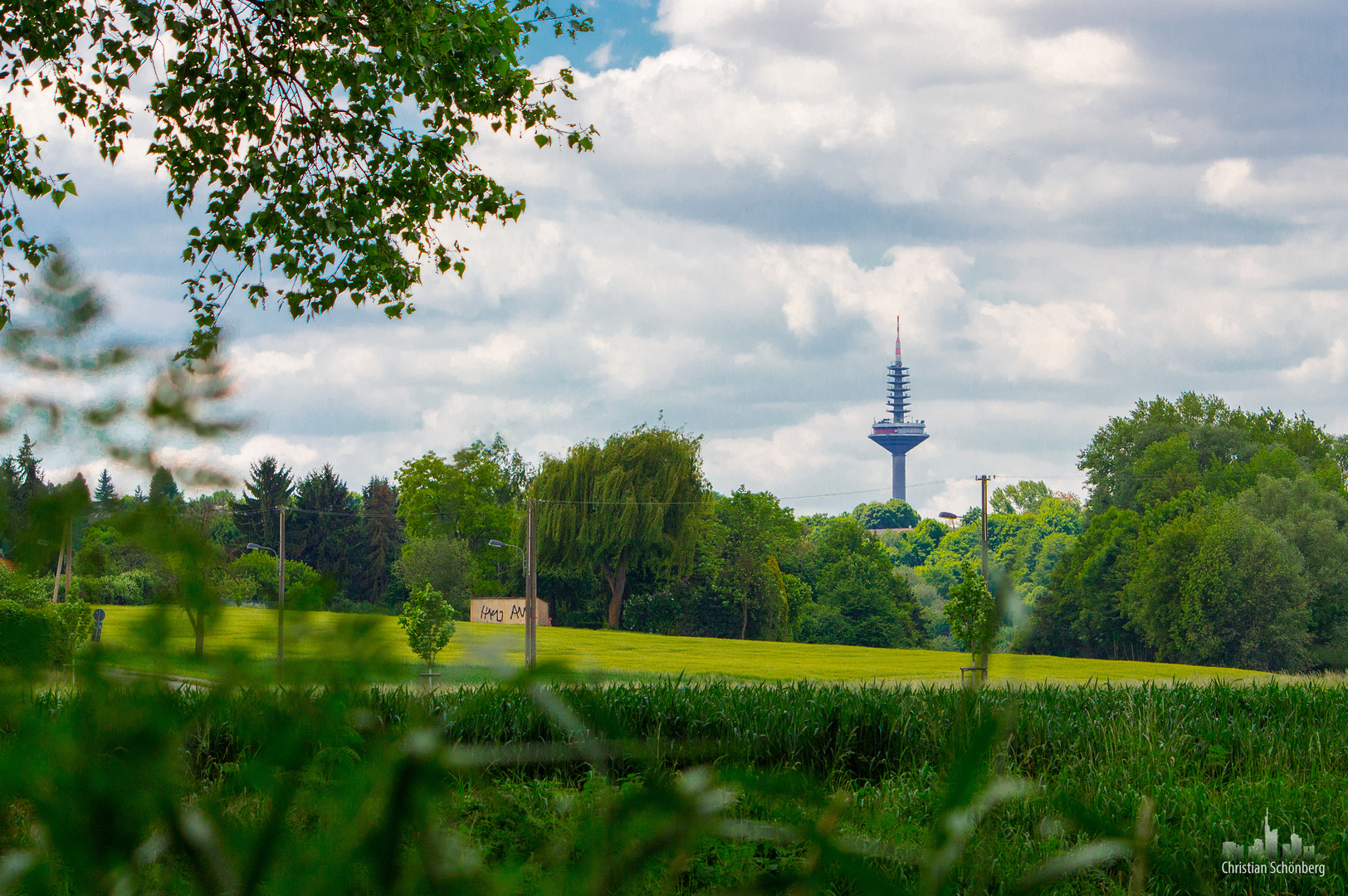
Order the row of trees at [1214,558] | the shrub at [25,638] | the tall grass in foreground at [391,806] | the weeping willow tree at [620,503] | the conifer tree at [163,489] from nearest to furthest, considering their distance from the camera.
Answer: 1. the tall grass in foreground at [391,806]
2. the shrub at [25,638]
3. the conifer tree at [163,489]
4. the row of trees at [1214,558]
5. the weeping willow tree at [620,503]

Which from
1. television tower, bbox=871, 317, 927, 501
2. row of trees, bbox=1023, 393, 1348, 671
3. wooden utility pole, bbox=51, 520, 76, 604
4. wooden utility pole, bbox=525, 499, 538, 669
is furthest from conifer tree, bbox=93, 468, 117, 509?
television tower, bbox=871, 317, 927, 501

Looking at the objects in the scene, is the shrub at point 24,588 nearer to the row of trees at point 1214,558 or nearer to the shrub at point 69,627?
the shrub at point 69,627

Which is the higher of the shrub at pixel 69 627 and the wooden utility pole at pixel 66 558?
the wooden utility pole at pixel 66 558

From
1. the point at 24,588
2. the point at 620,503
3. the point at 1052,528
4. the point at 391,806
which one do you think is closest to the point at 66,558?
the point at 24,588

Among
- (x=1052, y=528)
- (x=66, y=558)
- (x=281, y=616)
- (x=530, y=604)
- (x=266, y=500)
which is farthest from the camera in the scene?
(x=1052, y=528)

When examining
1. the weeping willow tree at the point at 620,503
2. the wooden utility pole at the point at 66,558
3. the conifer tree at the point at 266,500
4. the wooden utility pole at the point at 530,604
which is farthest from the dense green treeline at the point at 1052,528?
the wooden utility pole at the point at 66,558

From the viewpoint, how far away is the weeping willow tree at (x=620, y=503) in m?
55.1

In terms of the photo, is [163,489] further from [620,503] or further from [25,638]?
[620,503]

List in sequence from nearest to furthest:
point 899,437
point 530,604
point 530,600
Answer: point 530,604, point 530,600, point 899,437

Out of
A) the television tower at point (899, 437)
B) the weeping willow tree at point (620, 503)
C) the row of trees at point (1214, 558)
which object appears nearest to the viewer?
the row of trees at point (1214, 558)

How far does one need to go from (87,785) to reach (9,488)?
341mm

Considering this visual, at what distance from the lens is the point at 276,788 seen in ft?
1.51

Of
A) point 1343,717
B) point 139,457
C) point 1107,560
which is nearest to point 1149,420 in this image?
point 1107,560

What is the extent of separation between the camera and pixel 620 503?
55.1 m
